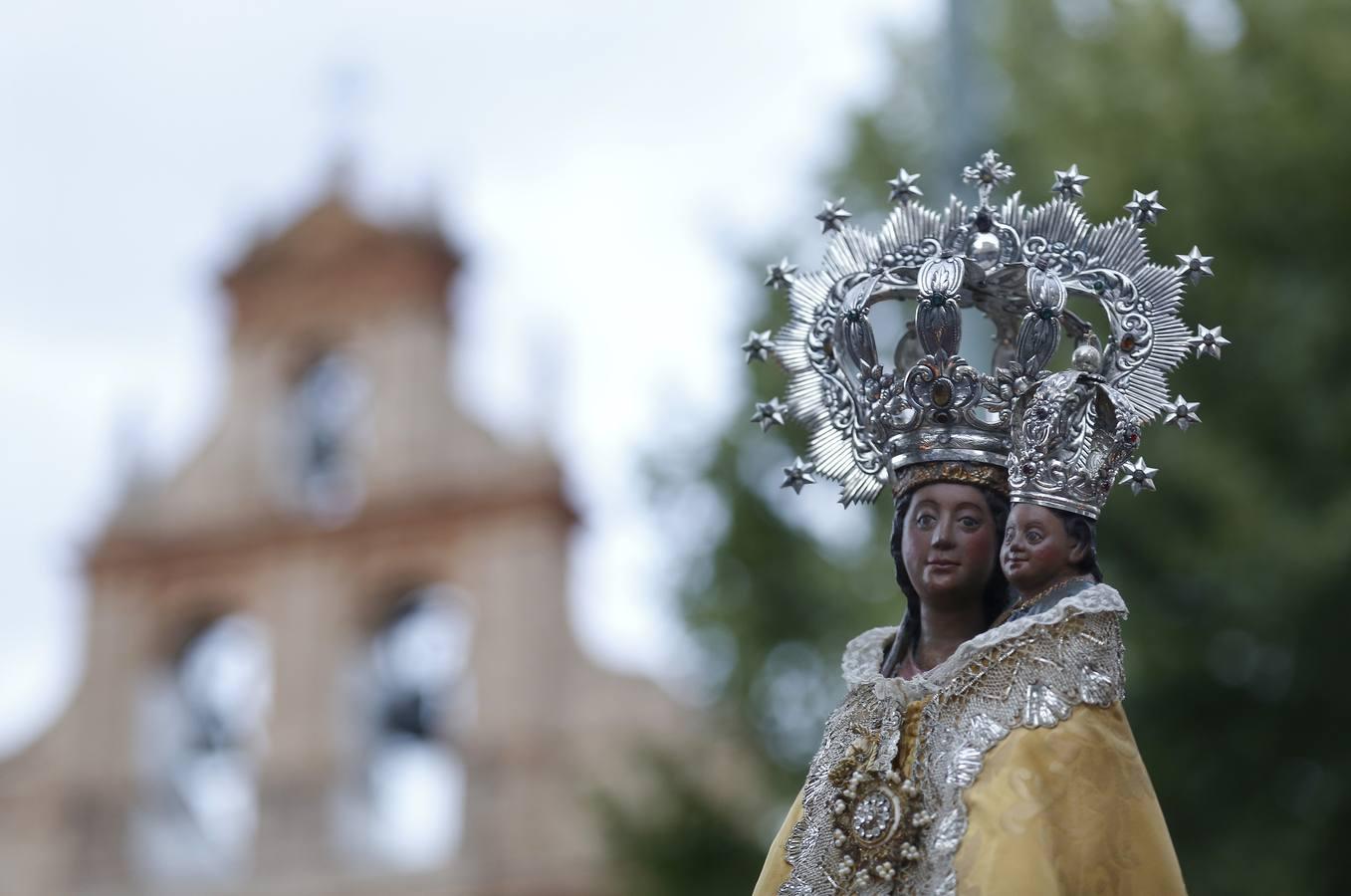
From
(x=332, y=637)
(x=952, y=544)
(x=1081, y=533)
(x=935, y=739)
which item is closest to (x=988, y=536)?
(x=952, y=544)

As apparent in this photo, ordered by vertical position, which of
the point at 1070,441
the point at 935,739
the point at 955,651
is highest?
the point at 1070,441

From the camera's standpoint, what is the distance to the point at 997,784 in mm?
3717

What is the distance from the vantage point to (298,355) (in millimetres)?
22562

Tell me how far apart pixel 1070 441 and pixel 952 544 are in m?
0.28

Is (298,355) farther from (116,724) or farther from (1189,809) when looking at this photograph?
(1189,809)

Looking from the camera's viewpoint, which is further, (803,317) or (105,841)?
(105,841)

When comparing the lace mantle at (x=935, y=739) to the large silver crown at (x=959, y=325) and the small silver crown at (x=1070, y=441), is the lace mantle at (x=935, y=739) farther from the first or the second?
the large silver crown at (x=959, y=325)

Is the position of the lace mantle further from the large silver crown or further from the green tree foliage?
the green tree foliage

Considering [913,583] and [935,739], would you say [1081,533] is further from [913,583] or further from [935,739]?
[935,739]

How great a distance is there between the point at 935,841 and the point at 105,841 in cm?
1888

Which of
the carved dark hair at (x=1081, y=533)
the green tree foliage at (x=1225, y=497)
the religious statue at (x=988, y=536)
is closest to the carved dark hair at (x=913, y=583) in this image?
the religious statue at (x=988, y=536)

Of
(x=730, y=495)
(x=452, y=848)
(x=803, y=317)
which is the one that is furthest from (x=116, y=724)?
(x=803, y=317)

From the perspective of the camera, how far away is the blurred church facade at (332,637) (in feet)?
65.8

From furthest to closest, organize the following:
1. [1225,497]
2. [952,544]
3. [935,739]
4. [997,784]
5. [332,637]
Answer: [332,637]
[1225,497]
[952,544]
[935,739]
[997,784]
